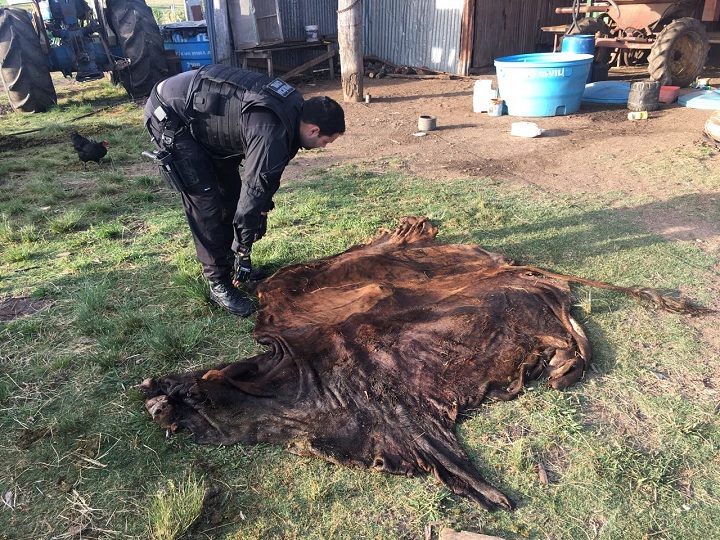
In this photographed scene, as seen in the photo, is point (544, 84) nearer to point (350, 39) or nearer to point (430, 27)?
point (350, 39)

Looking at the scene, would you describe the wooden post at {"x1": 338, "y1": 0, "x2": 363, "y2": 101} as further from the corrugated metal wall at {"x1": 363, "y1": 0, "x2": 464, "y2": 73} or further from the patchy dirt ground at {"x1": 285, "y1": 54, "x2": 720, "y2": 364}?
the corrugated metal wall at {"x1": 363, "y1": 0, "x2": 464, "y2": 73}

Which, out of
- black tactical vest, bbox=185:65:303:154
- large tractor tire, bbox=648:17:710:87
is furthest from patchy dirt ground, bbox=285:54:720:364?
black tactical vest, bbox=185:65:303:154

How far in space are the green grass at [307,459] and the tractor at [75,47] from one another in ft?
16.5

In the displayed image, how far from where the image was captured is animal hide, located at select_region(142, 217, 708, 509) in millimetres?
2385

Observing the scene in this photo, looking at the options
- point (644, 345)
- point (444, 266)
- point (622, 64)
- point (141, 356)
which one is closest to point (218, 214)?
point (141, 356)

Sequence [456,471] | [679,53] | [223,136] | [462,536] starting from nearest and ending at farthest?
[462,536]
[456,471]
[223,136]
[679,53]

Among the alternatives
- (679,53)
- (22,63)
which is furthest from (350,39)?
(679,53)

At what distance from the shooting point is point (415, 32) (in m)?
11.6

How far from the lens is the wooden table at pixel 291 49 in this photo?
10.5 m

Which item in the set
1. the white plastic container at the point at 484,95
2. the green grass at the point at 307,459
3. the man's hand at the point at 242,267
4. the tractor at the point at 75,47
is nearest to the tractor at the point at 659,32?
the white plastic container at the point at 484,95

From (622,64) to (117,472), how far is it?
13337 mm

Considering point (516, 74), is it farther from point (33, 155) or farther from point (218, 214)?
point (33, 155)

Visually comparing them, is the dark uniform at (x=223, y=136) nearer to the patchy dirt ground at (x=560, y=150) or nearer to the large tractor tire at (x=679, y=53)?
the patchy dirt ground at (x=560, y=150)

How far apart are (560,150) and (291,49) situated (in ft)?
24.3
